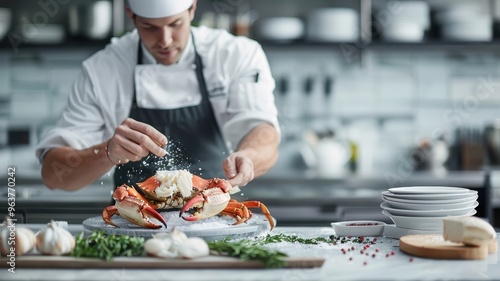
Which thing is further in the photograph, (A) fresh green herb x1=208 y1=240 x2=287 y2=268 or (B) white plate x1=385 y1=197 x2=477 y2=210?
(B) white plate x1=385 y1=197 x2=477 y2=210

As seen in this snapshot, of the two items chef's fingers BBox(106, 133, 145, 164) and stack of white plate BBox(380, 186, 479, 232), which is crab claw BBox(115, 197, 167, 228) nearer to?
chef's fingers BBox(106, 133, 145, 164)

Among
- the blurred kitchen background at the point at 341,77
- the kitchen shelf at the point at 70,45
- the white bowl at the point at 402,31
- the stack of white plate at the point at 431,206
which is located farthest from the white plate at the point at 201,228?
the white bowl at the point at 402,31

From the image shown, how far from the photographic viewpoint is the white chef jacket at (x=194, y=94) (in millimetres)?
2893

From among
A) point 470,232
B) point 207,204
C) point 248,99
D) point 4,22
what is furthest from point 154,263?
point 4,22

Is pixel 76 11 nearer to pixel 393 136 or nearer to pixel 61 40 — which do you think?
pixel 61 40

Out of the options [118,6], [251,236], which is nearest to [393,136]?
[118,6]

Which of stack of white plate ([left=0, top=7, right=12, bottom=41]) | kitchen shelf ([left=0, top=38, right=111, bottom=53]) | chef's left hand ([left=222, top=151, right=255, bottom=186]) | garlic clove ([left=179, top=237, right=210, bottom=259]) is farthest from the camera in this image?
stack of white plate ([left=0, top=7, right=12, bottom=41])

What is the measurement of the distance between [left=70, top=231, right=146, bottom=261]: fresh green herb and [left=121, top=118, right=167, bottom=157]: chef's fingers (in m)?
0.38

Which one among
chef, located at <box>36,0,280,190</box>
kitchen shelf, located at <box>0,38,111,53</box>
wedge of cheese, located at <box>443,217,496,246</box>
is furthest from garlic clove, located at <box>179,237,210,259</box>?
kitchen shelf, located at <box>0,38,111,53</box>

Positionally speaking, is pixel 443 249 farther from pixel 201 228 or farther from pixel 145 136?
pixel 145 136

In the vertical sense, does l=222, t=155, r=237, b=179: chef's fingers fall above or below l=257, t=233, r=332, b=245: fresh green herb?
above

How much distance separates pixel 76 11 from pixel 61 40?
0.24 m

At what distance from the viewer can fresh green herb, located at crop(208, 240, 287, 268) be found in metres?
1.55

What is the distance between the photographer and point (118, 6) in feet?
15.0
